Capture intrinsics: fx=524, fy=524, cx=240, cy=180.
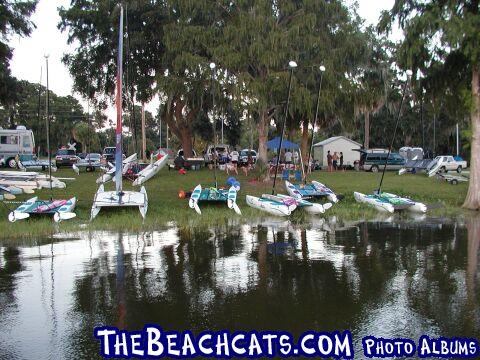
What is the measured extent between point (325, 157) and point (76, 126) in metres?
49.8

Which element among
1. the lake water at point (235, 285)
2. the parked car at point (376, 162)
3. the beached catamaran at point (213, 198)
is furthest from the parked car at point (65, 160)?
the lake water at point (235, 285)

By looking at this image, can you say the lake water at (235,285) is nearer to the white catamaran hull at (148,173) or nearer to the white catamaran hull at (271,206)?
the white catamaran hull at (271,206)

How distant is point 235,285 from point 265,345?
256 centimetres

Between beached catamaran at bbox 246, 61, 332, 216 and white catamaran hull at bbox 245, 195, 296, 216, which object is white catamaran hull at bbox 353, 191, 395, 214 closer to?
beached catamaran at bbox 246, 61, 332, 216

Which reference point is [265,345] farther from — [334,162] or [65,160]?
[65,160]

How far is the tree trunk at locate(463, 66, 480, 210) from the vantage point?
19.4 metres

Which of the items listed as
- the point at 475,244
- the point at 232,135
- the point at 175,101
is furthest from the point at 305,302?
the point at 232,135

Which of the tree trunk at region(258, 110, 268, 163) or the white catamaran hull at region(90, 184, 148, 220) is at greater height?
the tree trunk at region(258, 110, 268, 163)

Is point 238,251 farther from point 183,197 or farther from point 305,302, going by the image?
point 183,197

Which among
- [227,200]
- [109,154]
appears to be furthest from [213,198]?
[109,154]

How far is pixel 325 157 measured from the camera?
154ft

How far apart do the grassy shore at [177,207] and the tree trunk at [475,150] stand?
0.60 meters

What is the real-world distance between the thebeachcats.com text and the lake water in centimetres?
17

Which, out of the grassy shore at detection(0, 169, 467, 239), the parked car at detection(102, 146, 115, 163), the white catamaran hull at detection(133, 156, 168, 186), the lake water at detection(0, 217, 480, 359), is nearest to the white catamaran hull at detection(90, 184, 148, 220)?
the grassy shore at detection(0, 169, 467, 239)
